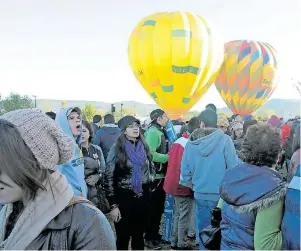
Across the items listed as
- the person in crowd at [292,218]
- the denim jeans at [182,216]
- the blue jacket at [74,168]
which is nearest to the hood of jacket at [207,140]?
the denim jeans at [182,216]

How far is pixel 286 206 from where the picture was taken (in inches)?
75.7

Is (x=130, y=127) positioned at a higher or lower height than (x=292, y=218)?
higher

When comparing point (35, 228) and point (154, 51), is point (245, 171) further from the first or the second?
point (154, 51)

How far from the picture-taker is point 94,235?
1395 millimetres

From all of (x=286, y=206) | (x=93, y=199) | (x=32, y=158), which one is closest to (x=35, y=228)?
(x=32, y=158)

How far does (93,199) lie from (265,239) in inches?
70.4

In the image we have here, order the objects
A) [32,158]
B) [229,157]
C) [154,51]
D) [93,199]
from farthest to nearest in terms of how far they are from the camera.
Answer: [154,51] → [229,157] → [93,199] → [32,158]

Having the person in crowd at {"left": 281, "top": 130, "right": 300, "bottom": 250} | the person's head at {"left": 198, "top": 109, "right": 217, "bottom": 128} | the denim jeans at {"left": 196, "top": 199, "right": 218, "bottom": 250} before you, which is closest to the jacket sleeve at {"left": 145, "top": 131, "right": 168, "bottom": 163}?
the person's head at {"left": 198, "top": 109, "right": 217, "bottom": 128}

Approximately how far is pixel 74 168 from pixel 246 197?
1.45 metres

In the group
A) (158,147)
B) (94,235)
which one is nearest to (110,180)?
(158,147)

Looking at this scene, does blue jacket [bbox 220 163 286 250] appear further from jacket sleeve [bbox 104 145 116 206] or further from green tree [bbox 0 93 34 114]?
green tree [bbox 0 93 34 114]

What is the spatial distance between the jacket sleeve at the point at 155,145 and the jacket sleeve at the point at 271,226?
2.97 meters

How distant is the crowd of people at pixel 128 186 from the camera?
Result: 1355 mm

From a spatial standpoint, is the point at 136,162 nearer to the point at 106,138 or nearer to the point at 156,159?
the point at 156,159
